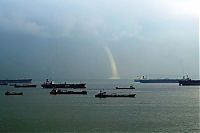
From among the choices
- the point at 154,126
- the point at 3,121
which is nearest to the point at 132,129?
the point at 154,126

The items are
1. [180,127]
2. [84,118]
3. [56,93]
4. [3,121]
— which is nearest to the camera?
[180,127]

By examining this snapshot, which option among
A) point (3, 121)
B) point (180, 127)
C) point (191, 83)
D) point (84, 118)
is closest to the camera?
point (180, 127)

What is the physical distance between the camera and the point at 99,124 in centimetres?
2778

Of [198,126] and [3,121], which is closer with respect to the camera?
[198,126]

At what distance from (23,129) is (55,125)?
2824mm

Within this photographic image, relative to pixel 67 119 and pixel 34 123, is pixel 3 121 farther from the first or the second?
pixel 67 119

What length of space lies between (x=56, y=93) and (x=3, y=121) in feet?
139

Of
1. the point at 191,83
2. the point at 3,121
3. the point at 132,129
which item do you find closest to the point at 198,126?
the point at 132,129

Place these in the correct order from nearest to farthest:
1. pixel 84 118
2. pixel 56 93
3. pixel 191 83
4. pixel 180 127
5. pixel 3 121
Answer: pixel 180 127 < pixel 3 121 < pixel 84 118 < pixel 56 93 < pixel 191 83

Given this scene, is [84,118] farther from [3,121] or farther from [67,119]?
[3,121]

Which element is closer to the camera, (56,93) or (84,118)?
(84,118)

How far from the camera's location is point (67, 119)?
3067cm

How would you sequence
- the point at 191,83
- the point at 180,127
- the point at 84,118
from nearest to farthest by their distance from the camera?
1. the point at 180,127
2. the point at 84,118
3. the point at 191,83

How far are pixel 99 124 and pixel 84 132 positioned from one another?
153 inches
